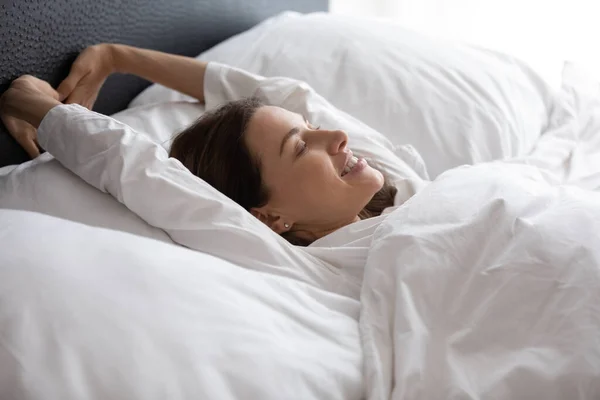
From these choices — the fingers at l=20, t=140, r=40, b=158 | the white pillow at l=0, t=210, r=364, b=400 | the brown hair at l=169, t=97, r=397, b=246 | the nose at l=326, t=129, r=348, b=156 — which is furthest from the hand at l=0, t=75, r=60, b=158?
the nose at l=326, t=129, r=348, b=156

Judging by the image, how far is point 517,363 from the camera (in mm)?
670

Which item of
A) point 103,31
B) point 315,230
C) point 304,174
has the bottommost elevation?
point 315,230

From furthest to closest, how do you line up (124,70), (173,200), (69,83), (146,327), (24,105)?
(124,70) → (69,83) → (24,105) → (173,200) → (146,327)

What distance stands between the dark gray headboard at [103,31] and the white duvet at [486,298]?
0.60 m

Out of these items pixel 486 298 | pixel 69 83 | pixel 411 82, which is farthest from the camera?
pixel 411 82

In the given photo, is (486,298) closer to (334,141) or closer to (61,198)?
(334,141)

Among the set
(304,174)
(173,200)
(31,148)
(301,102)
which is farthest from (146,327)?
(301,102)

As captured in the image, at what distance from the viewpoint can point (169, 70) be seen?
4.17 ft

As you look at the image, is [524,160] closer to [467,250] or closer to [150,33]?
[467,250]

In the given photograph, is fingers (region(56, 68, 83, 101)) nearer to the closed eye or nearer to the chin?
the closed eye

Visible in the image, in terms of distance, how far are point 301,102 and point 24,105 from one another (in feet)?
1.56

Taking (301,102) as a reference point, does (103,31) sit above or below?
above

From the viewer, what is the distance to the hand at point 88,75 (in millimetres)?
1125

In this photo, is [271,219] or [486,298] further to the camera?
[271,219]
